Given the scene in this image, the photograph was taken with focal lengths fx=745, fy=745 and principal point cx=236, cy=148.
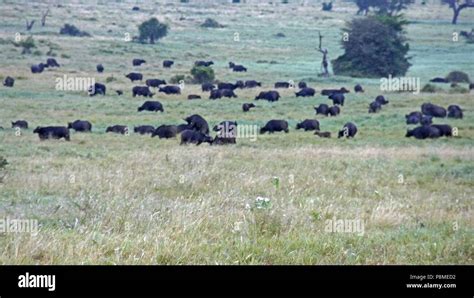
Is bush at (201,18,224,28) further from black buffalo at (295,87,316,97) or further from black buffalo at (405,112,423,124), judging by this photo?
black buffalo at (405,112,423,124)

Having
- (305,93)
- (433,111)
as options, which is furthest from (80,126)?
(305,93)

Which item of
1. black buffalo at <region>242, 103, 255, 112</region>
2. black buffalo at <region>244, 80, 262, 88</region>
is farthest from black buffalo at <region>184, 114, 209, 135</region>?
black buffalo at <region>244, 80, 262, 88</region>

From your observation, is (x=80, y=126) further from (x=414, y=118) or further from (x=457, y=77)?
(x=457, y=77)

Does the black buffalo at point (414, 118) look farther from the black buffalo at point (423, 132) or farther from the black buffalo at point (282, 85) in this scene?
the black buffalo at point (282, 85)

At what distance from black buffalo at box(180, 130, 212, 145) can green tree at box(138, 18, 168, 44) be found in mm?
41488

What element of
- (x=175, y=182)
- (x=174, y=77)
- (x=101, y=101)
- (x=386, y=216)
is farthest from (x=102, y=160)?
(x=174, y=77)

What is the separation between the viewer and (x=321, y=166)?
1550 cm

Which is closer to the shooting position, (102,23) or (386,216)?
(386,216)

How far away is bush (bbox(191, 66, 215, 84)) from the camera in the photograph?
4322 centimetres

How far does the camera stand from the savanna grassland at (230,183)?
616 centimetres

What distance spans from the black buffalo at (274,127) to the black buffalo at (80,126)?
18.6 ft
